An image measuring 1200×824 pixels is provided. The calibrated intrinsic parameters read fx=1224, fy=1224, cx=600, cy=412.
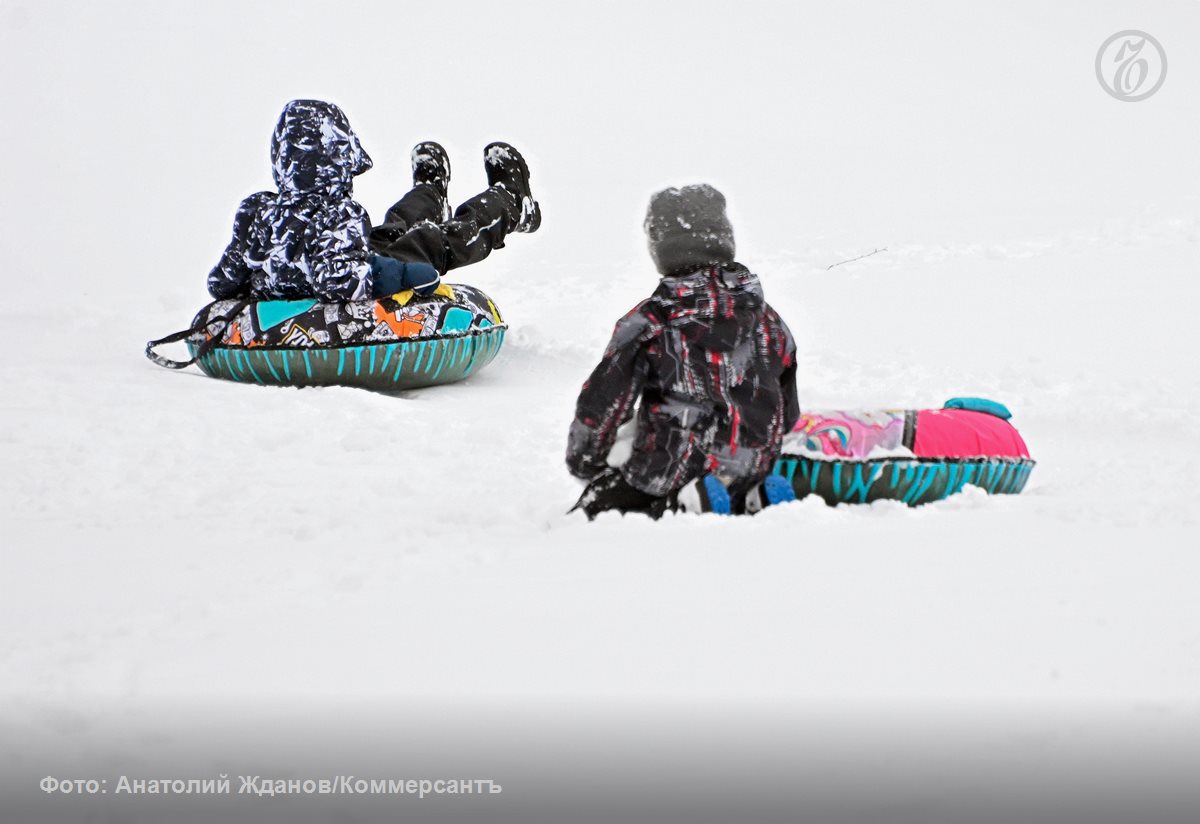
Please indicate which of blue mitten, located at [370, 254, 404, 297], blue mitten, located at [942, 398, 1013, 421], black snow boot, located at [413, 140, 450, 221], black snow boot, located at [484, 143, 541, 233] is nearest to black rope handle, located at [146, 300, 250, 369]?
blue mitten, located at [370, 254, 404, 297]

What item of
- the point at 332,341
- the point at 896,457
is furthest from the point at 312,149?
the point at 896,457

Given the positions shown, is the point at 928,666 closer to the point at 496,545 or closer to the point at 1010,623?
the point at 1010,623

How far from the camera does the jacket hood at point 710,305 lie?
3115 mm

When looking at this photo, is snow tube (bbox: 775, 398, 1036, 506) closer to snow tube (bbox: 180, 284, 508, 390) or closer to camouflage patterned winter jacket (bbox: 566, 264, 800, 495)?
camouflage patterned winter jacket (bbox: 566, 264, 800, 495)

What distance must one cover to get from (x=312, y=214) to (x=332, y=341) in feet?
1.84

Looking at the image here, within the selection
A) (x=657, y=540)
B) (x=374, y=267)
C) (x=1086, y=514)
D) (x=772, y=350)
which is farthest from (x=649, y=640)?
(x=374, y=267)

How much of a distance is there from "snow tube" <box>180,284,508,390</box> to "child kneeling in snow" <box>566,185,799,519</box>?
250 cm

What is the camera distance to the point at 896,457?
3422mm

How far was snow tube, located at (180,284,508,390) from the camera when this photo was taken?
543cm

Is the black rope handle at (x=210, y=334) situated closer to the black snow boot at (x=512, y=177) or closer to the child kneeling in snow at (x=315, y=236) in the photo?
the child kneeling in snow at (x=315, y=236)

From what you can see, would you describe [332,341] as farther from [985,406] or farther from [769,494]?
[985,406]

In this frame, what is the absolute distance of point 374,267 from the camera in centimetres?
555

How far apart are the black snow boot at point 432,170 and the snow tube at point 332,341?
96cm

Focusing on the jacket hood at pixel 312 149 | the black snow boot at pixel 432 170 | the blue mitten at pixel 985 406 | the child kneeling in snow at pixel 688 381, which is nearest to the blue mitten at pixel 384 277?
the jacket hood at pixel 312 149
